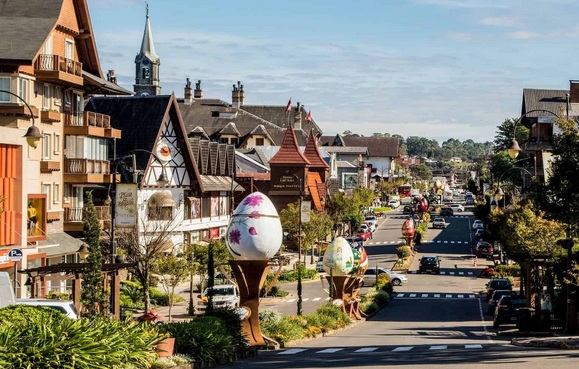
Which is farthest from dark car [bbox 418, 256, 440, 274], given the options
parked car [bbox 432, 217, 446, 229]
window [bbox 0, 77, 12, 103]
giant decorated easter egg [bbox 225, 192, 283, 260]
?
giant decorated easter egg [bbox 225, 192, 283, 260]

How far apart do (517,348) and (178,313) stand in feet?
80.8

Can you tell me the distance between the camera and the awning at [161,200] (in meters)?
68.0

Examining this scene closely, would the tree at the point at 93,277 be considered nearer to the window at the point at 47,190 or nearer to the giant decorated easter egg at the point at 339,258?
the giant decorated easter egg at the point at 339,258

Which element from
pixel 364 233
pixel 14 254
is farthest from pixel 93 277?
pixel 364 233

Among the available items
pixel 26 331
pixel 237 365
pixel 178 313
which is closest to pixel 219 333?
pixel 237 365

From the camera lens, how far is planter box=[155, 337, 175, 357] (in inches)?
932

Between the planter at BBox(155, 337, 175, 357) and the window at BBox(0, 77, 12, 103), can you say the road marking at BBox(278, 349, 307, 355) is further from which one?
the window at BBox(0, 77, 12, 103)

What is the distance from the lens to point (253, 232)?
32.1m

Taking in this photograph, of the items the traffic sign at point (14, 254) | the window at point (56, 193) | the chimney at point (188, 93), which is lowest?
the traffic sign at point (14, 254)

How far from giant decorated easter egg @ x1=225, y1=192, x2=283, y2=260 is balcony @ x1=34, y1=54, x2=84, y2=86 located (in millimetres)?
20445

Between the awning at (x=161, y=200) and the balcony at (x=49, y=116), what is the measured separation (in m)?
16.7

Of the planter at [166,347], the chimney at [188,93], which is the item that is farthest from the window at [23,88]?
the chimney at [188,93]

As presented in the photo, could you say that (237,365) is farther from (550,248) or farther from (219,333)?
(550,248)

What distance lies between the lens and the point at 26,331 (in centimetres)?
1927
